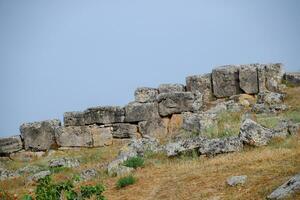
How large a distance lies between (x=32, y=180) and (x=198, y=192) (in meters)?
7.51

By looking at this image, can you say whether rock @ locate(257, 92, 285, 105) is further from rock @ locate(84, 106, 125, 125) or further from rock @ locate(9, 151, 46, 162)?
rock @ locate(9, 151, 46, 162)

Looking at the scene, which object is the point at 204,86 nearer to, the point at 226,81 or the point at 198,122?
the point at 226,81

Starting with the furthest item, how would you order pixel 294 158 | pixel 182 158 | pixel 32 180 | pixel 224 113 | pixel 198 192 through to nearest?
pixel 224 113
pixel 32 180
pixel 182 158
pixel 294 158
pixel 198 192

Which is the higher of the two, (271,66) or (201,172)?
(271,66)

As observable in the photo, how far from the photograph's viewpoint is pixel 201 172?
11664 mm

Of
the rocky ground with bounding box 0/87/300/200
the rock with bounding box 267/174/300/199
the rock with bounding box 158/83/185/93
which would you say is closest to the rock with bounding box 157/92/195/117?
A: the rocky ground with bounding box 0/87/300/200

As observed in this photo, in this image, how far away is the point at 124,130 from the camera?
21688 mm

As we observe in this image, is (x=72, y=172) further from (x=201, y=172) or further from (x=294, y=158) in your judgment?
(x=294, y=158)

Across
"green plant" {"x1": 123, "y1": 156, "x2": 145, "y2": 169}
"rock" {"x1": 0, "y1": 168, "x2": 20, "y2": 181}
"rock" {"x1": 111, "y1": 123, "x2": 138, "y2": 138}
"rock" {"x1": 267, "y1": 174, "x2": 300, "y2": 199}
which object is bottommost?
"rock" {"x1": 0, "y1": 168, "x2": 20, "y2": 181}

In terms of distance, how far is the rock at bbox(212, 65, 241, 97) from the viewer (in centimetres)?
2303

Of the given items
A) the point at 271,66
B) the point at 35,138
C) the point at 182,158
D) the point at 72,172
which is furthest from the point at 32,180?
the point at 271,66

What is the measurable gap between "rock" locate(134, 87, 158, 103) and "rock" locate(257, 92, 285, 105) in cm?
520

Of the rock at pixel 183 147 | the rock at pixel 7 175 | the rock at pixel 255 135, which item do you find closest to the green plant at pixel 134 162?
the rock at pixel 183 147

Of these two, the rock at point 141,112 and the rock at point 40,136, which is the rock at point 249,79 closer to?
the rock at point 141,112
